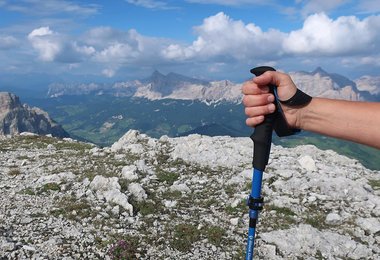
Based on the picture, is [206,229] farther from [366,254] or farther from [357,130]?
[357,130]

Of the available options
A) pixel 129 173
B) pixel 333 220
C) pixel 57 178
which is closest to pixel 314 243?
pixel 333 220

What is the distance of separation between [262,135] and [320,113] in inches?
35.8

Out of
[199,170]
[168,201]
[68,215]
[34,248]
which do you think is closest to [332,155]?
[199,170]

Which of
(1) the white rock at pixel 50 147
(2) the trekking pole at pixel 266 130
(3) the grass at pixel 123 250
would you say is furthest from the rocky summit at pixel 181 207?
(2) the trekking pole at pixel 266 130

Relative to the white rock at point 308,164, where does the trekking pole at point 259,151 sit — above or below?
above

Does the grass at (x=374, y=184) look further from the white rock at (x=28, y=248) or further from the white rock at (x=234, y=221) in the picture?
the white rock at (x=28, y=248)

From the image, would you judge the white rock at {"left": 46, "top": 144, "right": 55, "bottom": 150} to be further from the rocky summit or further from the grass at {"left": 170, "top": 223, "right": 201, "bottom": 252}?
the grass at {"left": 170, "top": 223, "right": 201, "bottom": 252}

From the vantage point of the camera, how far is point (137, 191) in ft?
50.6

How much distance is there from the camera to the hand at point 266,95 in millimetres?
5171

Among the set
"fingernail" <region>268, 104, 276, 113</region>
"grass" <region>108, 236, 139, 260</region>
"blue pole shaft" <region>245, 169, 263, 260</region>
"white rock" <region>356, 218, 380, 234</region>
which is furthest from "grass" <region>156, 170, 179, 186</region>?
"fingernail" <region>268, 104, 276, 113</region>

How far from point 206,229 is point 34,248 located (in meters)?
5.56

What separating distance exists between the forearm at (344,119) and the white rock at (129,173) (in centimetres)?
1268

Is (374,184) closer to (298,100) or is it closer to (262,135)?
(262,135)

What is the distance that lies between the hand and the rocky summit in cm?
735
